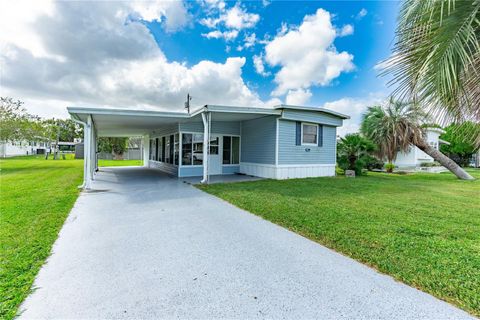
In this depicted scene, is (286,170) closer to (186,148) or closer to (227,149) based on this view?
(227,149)

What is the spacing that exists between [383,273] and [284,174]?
25.8 ft

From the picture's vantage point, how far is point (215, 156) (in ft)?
38.7

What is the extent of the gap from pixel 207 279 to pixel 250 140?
9.61 metres

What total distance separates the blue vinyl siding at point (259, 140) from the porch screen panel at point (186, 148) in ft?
9.15

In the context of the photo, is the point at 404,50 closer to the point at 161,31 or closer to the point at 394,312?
the point at 394,312

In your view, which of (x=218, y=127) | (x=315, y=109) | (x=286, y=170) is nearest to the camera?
(x=286, y=170)

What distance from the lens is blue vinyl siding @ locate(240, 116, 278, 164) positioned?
10.3 m

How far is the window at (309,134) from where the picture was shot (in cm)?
1105

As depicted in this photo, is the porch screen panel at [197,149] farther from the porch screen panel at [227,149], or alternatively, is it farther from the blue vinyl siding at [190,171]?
the porch screen panel at [227,149]

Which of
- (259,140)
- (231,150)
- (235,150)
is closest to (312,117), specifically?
(259,140)

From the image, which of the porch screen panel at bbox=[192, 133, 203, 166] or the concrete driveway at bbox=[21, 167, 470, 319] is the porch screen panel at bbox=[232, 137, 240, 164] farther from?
the concrete driveway at bbox=[21, 167, 470, 319]

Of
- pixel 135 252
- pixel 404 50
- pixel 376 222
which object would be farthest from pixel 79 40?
pixel 376 222

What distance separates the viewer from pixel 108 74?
13219mm

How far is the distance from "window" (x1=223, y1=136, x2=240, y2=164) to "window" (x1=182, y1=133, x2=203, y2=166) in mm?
1313
